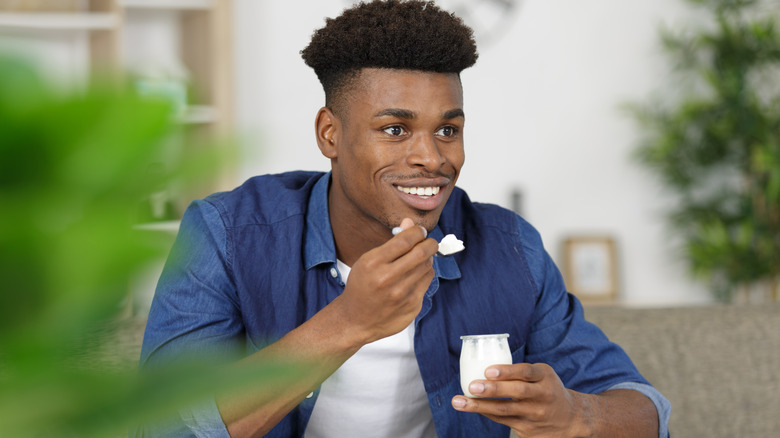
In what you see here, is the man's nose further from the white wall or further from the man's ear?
the white wall

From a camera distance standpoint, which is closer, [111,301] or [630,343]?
[111,301]

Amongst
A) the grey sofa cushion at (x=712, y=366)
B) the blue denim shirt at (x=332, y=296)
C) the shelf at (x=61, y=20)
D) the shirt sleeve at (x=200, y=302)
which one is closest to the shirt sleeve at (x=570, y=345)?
the blue denim shirt at (x=332, y=296)

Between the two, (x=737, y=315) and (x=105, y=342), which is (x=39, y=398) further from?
(x=737, y=315)

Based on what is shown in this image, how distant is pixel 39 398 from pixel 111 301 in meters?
0.02

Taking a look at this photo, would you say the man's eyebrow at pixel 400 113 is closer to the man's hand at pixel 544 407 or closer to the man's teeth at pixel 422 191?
the man's teeth at pixel 422 191

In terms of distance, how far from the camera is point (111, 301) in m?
0.12

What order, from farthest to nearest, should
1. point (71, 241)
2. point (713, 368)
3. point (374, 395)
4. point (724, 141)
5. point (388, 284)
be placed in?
point (724, 141) < point (713, 368) < point (374, 395) < point (388, 284) < point (71, 241)

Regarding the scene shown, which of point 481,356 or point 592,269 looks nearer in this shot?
point 481,356

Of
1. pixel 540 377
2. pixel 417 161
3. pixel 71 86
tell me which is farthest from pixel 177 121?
pixel 417 161

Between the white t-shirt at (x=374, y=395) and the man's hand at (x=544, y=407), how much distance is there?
278mm

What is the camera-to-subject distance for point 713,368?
1594 mm

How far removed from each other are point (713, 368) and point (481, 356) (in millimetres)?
664

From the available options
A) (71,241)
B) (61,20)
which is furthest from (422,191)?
(61,20)

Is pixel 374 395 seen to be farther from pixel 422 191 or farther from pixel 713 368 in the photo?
pixel 713 368
